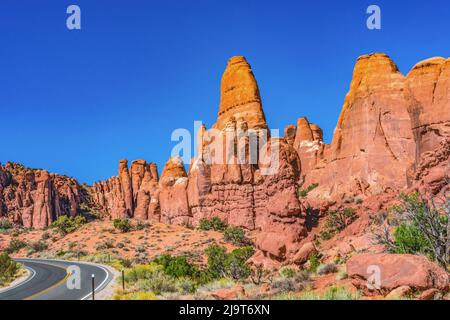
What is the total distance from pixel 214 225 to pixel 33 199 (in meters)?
64.6

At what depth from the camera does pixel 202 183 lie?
56.7 meters

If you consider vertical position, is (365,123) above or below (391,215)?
above

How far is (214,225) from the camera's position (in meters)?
51.1

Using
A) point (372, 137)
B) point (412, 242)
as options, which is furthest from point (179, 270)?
point (372, 137)

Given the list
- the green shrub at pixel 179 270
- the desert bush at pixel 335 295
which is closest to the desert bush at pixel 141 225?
the green shrub at pixel 179 270

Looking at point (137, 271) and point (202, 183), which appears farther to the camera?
point (202, 183)

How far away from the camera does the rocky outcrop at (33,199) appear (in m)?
95.3

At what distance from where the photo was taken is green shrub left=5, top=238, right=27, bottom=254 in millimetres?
57737
